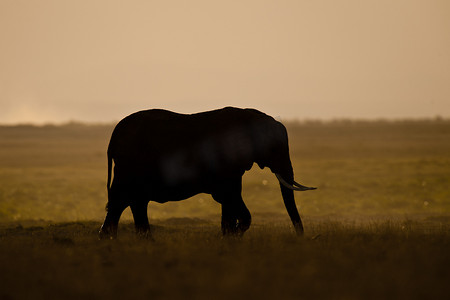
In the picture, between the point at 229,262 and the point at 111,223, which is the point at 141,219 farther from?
the point at 229,262

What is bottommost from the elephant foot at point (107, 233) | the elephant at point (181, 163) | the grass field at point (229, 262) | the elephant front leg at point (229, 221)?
the grass field at point (229, 262)

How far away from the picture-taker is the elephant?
43.3ft

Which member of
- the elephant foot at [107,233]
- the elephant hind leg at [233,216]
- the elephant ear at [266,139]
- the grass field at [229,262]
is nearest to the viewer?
the grass field at [229,262]

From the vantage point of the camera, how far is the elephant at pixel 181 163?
1319 cm

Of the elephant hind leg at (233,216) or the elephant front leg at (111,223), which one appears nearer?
the elephant hind leg at (233,216)

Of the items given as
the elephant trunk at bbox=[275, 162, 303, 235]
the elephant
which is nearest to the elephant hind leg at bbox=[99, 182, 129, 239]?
the elephant

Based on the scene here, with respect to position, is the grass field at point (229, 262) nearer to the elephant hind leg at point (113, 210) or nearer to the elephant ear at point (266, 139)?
the elephant hind leg at point (113, 210)

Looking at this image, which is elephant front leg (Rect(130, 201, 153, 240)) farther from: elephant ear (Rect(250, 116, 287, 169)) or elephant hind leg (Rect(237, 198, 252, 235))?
elephant ear (Rect(250, 116, 287, 169))

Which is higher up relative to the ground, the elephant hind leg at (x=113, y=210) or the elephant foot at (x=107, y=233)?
the elephant hind leg at (x=113, y=210)

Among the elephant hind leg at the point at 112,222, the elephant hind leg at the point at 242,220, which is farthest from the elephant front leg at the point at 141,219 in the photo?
the elephant hind leg at the point at 242,220

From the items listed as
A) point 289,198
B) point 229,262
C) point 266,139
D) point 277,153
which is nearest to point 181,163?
point 266,139

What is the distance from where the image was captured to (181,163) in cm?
1315

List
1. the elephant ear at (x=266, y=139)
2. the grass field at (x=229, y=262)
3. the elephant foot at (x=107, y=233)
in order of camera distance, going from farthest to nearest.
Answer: the elephant ear at (x=266, y=139), the elephant foot at (x=107, y=233), the grass field at (x=229, y=262)

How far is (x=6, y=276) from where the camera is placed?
9.45 m
